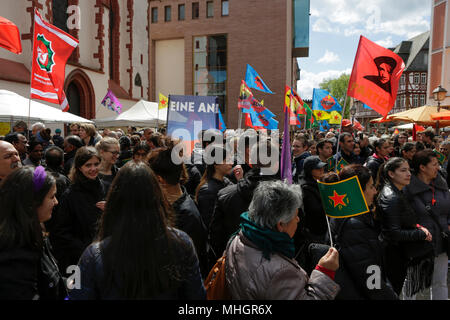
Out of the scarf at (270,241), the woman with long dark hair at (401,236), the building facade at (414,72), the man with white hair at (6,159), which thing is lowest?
the woman with long dark hair at (401,236)

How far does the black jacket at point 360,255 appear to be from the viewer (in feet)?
7.88

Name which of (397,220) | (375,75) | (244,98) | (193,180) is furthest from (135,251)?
(244,98)

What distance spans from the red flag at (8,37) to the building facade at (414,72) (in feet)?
188

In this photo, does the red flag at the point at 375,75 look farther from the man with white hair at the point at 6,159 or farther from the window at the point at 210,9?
the window at the point at 210,9

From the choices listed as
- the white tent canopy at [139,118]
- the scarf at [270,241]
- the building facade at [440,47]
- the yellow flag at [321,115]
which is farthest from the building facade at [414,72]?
the scarf at [270,241]

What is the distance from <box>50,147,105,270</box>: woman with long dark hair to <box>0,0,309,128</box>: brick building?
53.8 feet

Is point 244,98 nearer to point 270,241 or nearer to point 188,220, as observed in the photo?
point 188,220

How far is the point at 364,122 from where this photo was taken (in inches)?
3135

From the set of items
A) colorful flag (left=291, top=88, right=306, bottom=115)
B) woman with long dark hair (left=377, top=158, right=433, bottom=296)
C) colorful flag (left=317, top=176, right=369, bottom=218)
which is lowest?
woman with long dark hair (left=377, top=158, right=433, bottom=296)

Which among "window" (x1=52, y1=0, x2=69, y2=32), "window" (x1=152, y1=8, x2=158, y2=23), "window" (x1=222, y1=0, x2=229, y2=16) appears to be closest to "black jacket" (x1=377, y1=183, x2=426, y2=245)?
"window" (x1=52, y1=0, x2=69, y2=32)

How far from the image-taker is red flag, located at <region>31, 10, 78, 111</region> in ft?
20.6

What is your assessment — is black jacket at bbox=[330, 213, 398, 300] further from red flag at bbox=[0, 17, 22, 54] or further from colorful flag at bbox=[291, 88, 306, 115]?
colorful flag at bbox=[291, 88, 306, 115]

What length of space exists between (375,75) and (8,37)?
637 centimetres

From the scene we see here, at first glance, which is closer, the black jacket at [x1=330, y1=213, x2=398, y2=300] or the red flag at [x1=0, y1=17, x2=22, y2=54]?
the black jacket at [x1=330, y1=213, x2=398, y2=300]
